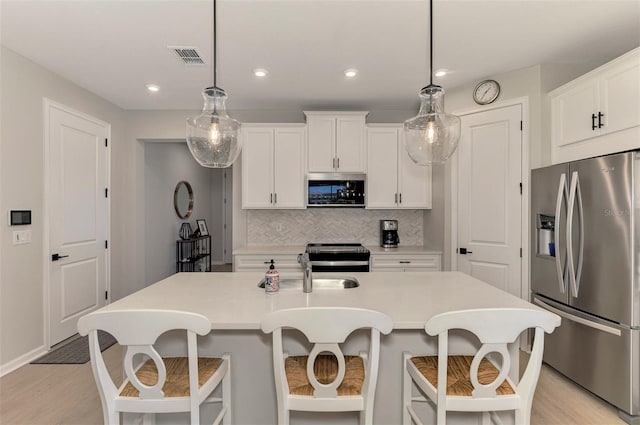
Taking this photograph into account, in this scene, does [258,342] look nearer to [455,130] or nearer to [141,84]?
[455,130]

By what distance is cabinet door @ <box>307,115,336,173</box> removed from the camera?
407 centimetres

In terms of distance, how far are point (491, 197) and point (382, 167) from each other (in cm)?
127

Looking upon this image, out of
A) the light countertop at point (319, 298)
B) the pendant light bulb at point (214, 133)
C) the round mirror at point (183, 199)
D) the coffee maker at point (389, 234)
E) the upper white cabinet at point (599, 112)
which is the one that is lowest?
the light countertop at point (319, 298)

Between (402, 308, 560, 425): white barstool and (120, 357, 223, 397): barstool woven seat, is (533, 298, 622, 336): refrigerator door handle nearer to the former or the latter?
(402, 308, 560, 425): white barstool

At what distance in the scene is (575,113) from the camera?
2.74m

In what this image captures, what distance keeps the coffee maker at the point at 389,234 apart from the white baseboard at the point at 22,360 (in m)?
3.67

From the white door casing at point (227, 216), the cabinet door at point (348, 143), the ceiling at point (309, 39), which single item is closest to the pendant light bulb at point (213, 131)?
the ceiling at point (309, 39)

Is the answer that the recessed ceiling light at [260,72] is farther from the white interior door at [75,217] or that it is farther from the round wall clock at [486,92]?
the round wall clock at [486,92]

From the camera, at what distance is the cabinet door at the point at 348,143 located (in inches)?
161

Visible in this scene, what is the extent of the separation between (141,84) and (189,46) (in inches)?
46.7

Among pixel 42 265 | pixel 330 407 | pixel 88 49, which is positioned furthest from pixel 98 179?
pixel 330 407

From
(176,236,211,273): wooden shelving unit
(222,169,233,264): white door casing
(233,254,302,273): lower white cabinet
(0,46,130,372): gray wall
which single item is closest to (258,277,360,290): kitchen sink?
(233,254,302,273): lower white cabinet

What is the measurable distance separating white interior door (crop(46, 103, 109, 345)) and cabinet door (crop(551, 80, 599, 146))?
15.2 ft

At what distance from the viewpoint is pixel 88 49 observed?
2.78 m
